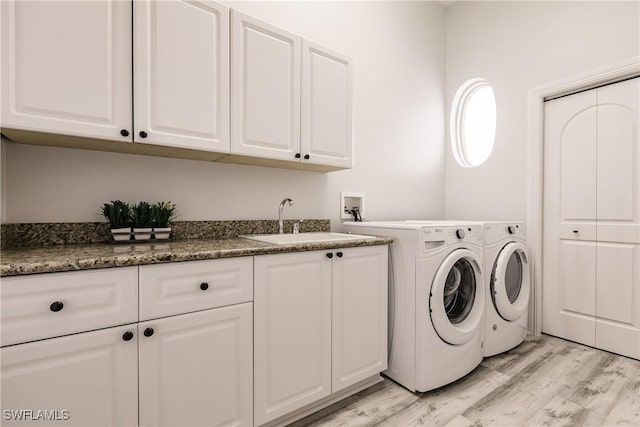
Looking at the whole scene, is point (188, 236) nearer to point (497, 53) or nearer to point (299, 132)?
point (299, 132)

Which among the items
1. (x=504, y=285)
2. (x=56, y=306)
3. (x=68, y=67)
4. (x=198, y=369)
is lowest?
(x=198, y=369)

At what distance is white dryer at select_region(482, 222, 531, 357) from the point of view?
7.01 ft

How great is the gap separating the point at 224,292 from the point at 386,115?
2.15 meters

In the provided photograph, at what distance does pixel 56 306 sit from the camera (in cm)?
95

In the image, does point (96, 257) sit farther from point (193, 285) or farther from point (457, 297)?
point (457, 297)

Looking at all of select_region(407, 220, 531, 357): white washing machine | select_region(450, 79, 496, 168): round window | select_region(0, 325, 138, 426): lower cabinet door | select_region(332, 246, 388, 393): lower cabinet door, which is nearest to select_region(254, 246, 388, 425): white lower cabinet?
select_region(332, 246, 388, 393): lower cabinet door

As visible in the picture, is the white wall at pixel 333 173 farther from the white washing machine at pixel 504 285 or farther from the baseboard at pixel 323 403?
the baseboard at pixel 323 403

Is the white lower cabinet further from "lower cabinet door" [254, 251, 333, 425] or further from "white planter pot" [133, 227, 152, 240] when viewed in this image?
"white planter pot" [133, 227, 152, 240]

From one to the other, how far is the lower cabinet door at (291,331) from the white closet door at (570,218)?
210 centimetres

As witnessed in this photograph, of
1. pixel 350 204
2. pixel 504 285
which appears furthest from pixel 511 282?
pixel 350 204

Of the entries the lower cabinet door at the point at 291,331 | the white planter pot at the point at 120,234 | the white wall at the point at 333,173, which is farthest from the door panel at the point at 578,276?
the white planter pot at the point at 120,234

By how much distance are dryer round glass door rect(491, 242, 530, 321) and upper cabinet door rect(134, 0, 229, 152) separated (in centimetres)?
194

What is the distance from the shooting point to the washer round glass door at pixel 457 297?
5.77 ft

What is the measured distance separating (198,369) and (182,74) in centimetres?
128
